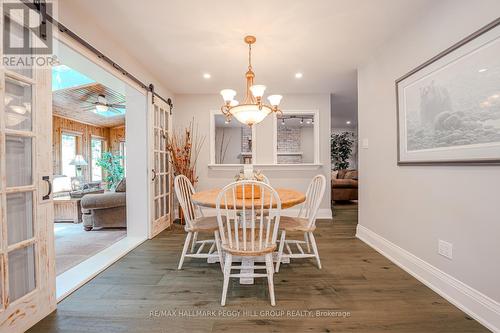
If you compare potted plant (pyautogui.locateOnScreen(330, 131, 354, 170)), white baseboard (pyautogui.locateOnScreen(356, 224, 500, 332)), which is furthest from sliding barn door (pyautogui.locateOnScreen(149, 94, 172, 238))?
potted plant (pyautogui.locateOnScreen(330, 131, 354, 170))

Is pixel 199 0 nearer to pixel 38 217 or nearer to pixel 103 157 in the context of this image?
pixel 38 217

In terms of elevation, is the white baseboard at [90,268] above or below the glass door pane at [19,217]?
below

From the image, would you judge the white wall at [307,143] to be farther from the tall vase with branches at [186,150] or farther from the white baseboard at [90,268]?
the white baseboard at [90,268]

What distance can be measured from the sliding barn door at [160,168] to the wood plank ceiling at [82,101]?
227 centimetres

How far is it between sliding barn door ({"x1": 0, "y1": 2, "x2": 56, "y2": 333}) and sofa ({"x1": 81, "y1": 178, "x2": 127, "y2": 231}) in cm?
→ 219

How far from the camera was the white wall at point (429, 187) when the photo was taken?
159 centimetres

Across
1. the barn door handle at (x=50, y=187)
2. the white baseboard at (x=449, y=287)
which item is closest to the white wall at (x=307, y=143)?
the white baseboard at (x=449, y=287)

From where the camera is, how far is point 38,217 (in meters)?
1.63

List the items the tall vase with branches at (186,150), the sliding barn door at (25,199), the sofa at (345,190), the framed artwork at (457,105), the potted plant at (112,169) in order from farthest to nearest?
1. the potted plant at (112,169)
2. the sofa at (345,190)
3. the tall vase with branches at (186,150)
4. the framed artwork at (457,105)
5. the sliding barn door at (25,199)

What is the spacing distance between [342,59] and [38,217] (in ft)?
11.6

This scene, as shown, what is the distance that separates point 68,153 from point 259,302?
24.8 ft

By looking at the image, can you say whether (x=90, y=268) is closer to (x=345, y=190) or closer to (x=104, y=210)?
(x=104, y=210)

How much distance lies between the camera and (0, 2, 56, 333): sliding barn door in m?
1.42

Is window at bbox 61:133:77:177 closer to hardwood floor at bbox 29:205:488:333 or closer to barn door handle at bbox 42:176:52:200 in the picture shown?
hardwood floor at bbox 29:205:488:333
